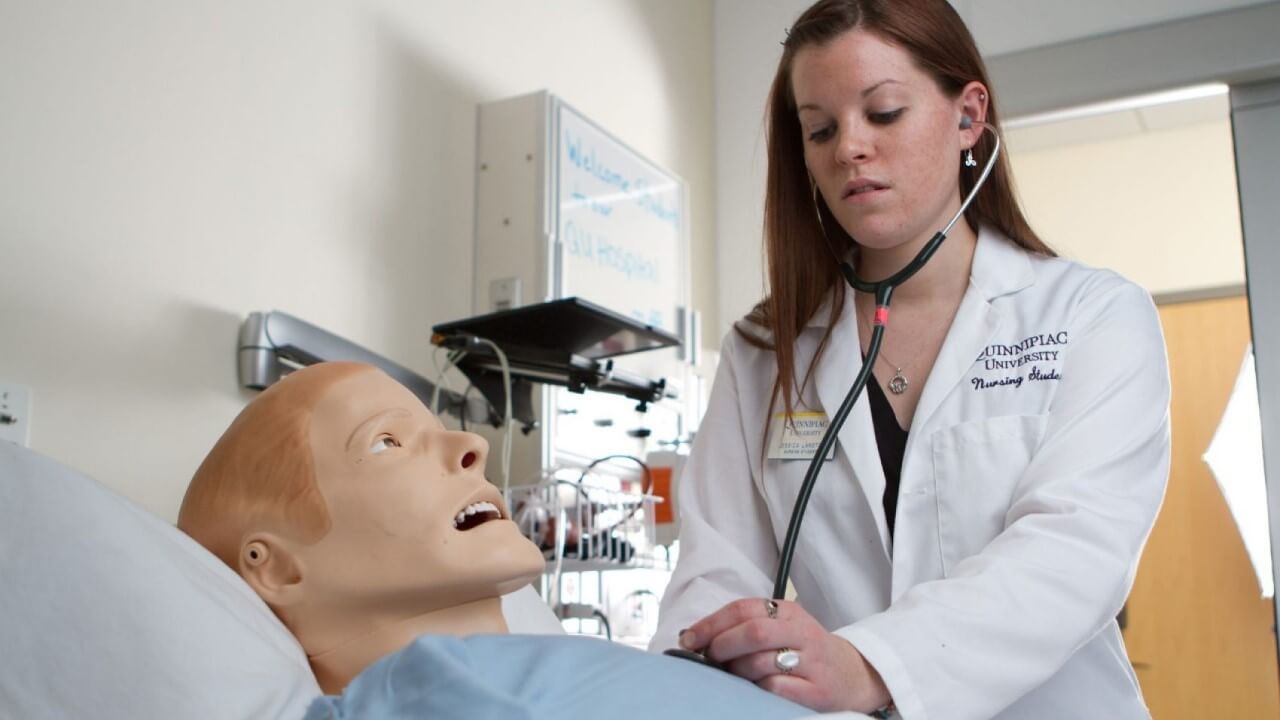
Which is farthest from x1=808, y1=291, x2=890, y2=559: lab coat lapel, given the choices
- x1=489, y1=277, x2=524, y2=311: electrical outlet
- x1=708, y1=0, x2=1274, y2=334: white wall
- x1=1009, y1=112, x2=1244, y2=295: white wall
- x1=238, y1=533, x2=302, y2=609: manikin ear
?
x1=1009, y1=112, x2=1244, y2=295: white wall

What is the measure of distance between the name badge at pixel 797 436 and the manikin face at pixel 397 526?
40 centimetres

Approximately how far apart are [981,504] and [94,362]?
3.61 feet

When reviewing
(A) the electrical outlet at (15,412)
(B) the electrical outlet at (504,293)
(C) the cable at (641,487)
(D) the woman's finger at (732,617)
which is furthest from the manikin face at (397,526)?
(B) the electrical outlet at (504,293)

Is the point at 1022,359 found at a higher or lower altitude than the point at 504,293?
lower

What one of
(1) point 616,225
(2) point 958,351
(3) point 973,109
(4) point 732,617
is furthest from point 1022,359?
(1) point 616,225

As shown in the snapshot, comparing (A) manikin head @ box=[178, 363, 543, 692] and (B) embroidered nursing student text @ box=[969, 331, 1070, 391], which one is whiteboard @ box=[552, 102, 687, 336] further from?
(A) manikin head @ box=[178, 363, 543, 692]

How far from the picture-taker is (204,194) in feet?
5.70

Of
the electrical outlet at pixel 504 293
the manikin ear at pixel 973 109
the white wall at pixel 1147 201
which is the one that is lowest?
the electrical outlet at pixel 504 293

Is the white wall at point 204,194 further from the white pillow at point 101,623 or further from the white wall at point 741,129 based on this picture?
the white wall at point 741,129

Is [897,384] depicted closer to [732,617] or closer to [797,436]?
[797,436]

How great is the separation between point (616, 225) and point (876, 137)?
1.43 meters

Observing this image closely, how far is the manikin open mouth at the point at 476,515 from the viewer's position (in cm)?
101

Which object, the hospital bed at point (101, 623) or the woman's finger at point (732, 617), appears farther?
the woman's finger at point (732, 617)

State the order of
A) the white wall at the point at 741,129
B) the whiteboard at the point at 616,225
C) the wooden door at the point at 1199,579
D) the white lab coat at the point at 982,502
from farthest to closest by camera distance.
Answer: the wooden door at the point at 1199,579 < the white wall at the point at 741,129 < the whiteboard at the point at 616,225 < the white lab coat at the point at 982,502
